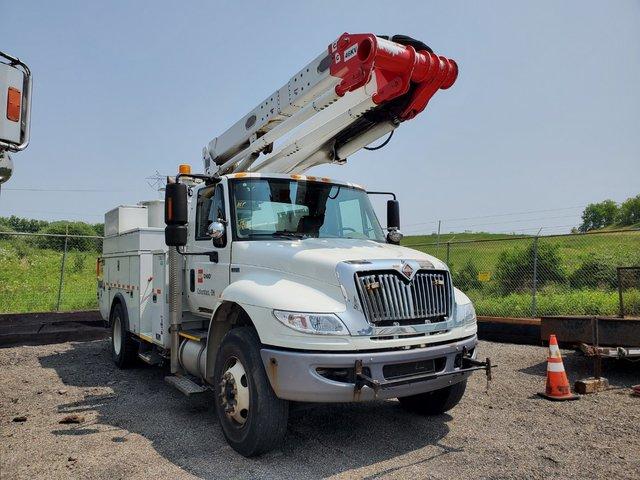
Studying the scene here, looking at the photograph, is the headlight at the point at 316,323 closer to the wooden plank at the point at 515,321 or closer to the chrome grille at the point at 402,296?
the chrome grille at the point at 402,296

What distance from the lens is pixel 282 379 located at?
154 inches

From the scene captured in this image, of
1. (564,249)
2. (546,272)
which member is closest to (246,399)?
(546,272)

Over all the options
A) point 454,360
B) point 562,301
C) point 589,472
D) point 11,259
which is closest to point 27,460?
point 454,360

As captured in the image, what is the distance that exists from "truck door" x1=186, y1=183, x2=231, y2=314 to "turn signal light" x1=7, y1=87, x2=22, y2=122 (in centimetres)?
202

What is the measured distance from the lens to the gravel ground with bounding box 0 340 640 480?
3932 mm

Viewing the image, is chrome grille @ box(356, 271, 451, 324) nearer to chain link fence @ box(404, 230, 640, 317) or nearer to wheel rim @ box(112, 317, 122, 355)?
wheel rim @ box(112, 317, 122, 355)

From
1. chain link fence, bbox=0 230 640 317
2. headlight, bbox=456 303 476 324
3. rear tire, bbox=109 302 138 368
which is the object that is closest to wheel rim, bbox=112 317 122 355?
rear tire, bbox=109 302 138 368

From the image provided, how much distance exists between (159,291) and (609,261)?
11450 mm

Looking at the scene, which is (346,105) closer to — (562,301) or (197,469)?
(197,469)

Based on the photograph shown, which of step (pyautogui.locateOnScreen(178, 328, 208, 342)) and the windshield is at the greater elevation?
the windshield

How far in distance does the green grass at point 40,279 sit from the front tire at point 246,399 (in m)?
11.2

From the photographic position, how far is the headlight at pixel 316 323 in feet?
12.9

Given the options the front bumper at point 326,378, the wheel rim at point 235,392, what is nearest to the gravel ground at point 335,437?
the wheel rim at point 235,392

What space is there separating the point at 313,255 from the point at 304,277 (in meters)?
0.22
